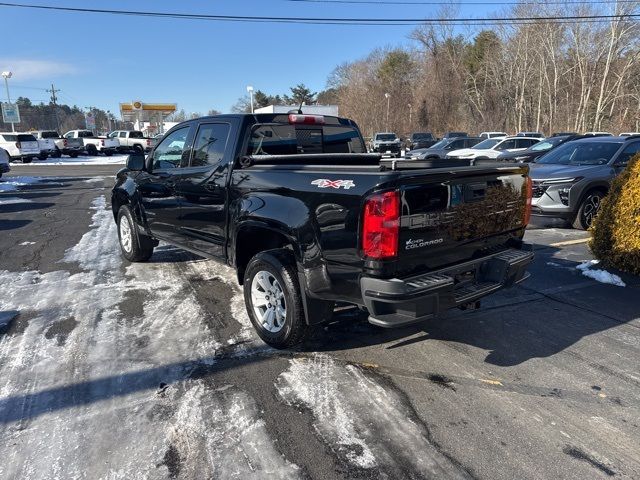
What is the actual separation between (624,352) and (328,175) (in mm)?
2915

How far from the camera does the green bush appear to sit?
5.96 meters

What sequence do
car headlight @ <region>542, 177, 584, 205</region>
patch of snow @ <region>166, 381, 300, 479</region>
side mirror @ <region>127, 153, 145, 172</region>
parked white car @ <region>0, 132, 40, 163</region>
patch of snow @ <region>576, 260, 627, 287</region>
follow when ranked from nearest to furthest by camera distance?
1. patch of snow @ <region>166, 381, 300, 479</region>
2. patch of snow @ <region>576, 260, 627, 287</region>
3. side mirror @ <region>127, 153, 145, 172</region>
4. car headlight @ <region>542, 177, 584, 205</region>
5. parked white car @ <region>0, 132, 40, 163</region>

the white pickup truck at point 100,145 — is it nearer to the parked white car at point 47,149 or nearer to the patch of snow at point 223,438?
the parked white car at point 47,149

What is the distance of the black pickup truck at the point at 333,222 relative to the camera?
10.4 feet

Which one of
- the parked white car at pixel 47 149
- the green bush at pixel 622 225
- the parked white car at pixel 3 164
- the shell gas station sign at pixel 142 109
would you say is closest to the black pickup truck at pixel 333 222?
the green bush at pixel 622 225

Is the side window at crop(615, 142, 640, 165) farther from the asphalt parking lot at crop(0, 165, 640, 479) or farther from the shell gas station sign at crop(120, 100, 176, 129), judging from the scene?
the shell gas station sign at crop(120, 100, 176, 129)

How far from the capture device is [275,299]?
13.4 feet

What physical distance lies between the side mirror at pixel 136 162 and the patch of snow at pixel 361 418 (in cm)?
383

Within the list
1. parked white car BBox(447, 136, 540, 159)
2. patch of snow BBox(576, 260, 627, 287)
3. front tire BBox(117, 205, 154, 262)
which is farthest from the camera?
parked white car BBox(447, 136, 540, 159)

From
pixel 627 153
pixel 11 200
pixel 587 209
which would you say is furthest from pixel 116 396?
pixel 11 200

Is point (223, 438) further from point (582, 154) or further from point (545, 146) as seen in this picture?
point (545, 146)

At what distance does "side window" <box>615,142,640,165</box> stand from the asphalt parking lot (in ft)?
14.1

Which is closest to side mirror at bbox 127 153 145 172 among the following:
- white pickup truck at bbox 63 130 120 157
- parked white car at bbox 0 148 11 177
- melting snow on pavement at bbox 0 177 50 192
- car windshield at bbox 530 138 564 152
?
melting snow on pavement at bbox 0 177 50 192

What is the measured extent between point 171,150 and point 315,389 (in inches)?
139
